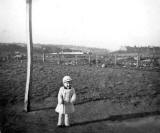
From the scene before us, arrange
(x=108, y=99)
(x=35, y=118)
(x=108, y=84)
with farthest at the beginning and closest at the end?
(x=108, y=84) < (x=108, y=99) < (x=35, y=118)

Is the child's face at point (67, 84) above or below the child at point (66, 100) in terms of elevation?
above

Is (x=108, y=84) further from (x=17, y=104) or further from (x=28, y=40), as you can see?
(x=28, y=40)

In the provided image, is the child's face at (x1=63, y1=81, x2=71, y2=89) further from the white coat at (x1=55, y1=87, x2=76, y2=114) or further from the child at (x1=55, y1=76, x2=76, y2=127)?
the white coat at (x1=55, y1=87, x2=76, y2=114)

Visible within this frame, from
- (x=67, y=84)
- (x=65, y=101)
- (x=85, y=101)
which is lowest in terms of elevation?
(x=85, y=101)

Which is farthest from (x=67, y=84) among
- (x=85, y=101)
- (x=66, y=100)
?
(x=85, y=101)

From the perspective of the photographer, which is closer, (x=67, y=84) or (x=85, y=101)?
(x=67, y=84)

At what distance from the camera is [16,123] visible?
6.14 metres

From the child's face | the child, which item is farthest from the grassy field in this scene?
the child's face

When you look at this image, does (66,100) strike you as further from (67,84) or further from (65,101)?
(67,84)

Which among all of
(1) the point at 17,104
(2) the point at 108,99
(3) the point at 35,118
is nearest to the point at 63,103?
(3) the point at 35,118

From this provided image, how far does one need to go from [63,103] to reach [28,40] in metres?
2.46

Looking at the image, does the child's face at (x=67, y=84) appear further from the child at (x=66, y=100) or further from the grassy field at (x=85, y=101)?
the grassy field at (x=85, y=101)

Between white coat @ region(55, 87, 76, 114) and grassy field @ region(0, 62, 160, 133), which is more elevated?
white coat @ region(55, 87, 76, 114)

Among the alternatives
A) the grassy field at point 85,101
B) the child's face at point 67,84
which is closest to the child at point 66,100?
the child's face at point 67,84
